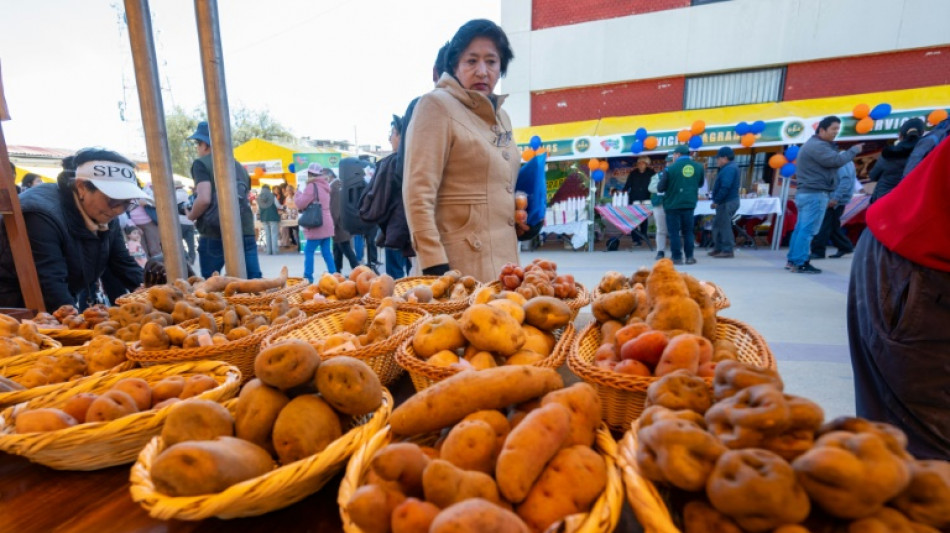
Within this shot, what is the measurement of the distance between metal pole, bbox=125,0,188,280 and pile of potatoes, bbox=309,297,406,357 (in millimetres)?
1452

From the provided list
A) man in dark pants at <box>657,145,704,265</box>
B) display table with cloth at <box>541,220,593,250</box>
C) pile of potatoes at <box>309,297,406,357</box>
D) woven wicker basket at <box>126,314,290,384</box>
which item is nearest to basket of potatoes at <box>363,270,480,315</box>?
pile of potatoes at <box>309,297,406,357</box>

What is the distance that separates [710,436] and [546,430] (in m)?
0.24

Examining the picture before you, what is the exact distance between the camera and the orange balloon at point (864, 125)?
7375 millimetres

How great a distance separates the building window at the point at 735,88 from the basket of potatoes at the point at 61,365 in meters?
13.1

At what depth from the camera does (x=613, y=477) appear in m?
0.70

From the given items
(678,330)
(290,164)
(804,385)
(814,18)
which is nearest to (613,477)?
(678,330)

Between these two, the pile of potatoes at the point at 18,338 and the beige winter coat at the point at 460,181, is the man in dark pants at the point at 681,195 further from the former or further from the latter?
the pile of potatoes at the point at 18,338

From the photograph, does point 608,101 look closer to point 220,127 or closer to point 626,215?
point 626,215

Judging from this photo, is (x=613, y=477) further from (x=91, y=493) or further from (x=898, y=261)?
(x=898, y=261)

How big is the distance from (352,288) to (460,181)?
2.59 feet

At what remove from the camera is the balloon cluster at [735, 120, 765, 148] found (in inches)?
314

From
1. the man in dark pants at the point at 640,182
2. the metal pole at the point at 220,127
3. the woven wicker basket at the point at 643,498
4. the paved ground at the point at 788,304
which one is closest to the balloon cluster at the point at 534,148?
the man in dark pants at the point at 640,182

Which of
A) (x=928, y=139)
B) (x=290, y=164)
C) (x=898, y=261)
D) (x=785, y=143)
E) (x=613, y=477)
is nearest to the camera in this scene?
(x=613, y=477)

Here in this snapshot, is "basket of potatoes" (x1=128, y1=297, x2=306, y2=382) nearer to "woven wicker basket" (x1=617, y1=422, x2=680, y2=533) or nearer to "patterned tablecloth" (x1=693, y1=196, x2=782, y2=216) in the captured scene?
"woven wicker basket" (x1=617, y1=422, x2=680, y2=533)
